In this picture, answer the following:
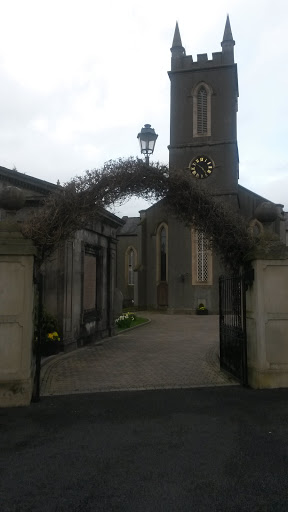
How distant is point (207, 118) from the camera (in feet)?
91.0

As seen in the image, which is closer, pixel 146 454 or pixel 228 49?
pixel 146 454

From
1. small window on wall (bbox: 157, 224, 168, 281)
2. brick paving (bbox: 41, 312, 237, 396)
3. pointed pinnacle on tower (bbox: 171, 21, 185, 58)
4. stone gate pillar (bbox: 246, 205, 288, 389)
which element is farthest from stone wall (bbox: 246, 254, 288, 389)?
pointed pinnacle on tower (bbox: 171, 21, 185, 58)

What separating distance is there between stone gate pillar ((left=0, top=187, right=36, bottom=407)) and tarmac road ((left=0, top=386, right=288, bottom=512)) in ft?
1.14

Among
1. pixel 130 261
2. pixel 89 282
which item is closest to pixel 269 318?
pixel 89 282

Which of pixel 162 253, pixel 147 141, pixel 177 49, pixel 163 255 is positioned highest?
pixel 177 49

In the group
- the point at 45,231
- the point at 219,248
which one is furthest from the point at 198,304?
the point at 45,231

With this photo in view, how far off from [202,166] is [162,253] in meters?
7.01

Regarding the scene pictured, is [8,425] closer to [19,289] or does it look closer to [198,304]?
[19,289]

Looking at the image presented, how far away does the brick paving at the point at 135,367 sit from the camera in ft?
24.7

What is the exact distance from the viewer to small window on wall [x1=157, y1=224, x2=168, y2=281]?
98.1 feet

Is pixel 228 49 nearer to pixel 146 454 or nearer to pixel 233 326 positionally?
pixel 233 326

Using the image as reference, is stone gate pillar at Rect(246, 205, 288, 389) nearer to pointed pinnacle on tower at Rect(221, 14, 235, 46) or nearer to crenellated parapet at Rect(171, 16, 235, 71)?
crenellated parapet at Rect(171, 16, 235, 71)

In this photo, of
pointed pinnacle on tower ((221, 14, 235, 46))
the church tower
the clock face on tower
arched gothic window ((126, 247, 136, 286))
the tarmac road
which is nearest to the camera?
the tarmac road

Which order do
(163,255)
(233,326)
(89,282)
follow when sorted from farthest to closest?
(163,255)
(89,282)
(233,326)
